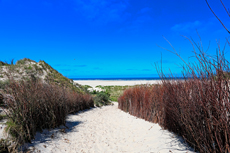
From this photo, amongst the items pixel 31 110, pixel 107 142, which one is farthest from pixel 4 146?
pixel 107 142

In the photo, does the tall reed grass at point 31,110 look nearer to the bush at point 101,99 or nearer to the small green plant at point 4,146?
the small green plant at point 4,146

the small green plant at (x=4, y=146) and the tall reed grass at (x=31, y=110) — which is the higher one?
the tall reed grass at (x=31, y=110)

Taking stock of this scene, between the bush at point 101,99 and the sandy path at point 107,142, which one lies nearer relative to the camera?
the sandy path at point 107,142

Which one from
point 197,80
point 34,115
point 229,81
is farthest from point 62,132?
point 229,81

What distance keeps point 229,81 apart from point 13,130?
462 cm

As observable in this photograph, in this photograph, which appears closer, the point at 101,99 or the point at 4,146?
the point at 4,146

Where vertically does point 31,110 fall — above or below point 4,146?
above

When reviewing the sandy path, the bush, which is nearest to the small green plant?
the sandy path

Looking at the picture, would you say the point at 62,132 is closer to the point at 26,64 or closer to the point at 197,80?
the point at 197,80

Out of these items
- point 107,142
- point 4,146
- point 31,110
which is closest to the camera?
point 4,146

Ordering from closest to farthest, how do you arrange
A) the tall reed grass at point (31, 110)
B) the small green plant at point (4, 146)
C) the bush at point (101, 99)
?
the small green plant at point (4, 146), the tall reed grass at point (31, 110), the bush at point (101, 99)

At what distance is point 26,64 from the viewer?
15578 millimetres

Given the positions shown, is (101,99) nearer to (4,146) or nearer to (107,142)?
(107,142)

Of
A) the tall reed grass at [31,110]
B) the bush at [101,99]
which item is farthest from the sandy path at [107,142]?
the bush at [101,99]
